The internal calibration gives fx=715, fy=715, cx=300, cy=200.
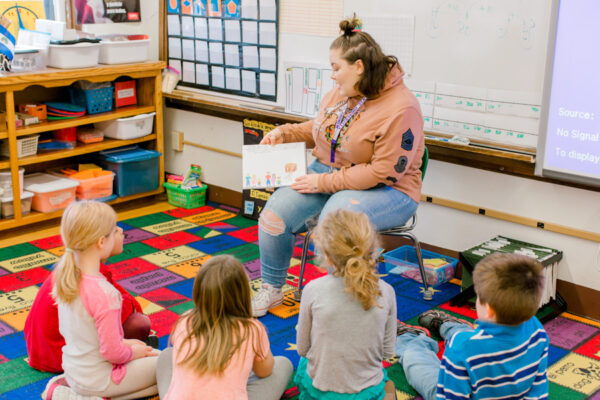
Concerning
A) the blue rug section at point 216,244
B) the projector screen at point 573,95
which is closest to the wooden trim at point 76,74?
the blue rug section at point 216,244

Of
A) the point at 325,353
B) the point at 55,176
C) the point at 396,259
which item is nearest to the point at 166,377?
the point at 325,353

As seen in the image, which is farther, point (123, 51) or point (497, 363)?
point (123, 51)

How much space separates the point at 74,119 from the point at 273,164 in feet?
5.18

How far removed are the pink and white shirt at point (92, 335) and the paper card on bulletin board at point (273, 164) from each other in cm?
101

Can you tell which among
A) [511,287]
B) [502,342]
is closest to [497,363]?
[502,342]

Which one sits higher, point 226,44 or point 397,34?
point 397,34

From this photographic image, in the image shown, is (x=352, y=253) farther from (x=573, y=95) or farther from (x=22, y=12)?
(x=22, y=12)

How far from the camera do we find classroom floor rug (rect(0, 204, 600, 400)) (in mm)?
2541

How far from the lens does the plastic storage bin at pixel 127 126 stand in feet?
14.0

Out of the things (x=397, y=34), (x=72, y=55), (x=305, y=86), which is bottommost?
(x=305, y=86)

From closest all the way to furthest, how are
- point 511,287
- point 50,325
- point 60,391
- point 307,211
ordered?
point 511,287 < point 60,391 < point 50,325 < point 307,211

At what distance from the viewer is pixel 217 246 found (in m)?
3.77

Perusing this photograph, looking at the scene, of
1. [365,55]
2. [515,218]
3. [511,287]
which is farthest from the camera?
[515,218]

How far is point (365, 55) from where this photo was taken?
2.82 m
